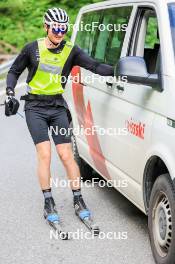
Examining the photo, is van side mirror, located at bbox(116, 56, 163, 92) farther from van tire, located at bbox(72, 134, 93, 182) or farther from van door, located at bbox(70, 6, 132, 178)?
van tire, located at bbox(72, 134, 93, 182)

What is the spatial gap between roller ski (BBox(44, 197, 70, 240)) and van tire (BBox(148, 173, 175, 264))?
A: 0.85m

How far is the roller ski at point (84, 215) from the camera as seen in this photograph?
560 centimetres

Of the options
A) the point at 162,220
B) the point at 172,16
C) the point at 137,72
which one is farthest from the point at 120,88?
the point at 162,220

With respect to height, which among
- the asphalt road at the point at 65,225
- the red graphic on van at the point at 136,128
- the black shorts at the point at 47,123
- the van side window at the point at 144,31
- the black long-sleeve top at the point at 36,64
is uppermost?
the van side window at the point at 144,31

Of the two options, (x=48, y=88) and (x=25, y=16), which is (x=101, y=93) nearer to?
(x=48, y=88)

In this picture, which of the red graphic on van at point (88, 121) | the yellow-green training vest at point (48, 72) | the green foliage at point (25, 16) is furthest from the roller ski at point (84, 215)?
the green foliage at point (25, 16)

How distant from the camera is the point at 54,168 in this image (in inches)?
325

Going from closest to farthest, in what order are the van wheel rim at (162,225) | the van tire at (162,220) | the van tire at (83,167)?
the van tire at (162,220) < the van wheel rim at (162,225) < the van tire at (83,167)

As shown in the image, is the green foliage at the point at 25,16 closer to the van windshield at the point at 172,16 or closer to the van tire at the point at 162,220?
the van windshield at the point at 172,16

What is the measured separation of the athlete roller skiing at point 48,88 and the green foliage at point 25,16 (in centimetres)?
2246

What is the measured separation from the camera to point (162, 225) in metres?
4.75

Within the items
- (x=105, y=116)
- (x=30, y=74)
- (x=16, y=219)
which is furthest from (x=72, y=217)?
(x=30, y=74)

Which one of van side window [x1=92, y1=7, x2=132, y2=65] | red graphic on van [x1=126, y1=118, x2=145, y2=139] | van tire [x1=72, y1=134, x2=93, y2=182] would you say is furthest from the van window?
van tire [x1=72, y1=134, x2=93, y2=182]

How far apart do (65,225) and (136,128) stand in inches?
50.8
